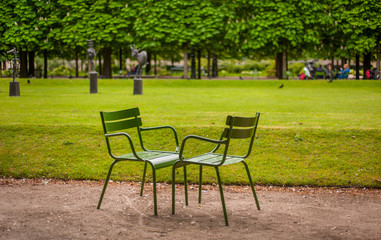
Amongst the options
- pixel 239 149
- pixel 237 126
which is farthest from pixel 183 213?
pixel 239 149

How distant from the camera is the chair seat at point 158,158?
5.89 meters

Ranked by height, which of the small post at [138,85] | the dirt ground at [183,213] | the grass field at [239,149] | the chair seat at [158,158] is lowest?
the dirt ground at [183,213]

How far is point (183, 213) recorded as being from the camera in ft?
19.7

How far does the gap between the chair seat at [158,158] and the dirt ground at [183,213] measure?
56cm

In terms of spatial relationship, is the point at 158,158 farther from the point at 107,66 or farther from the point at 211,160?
the point at 107,66

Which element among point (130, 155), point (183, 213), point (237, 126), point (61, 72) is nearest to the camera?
point (237, 126)

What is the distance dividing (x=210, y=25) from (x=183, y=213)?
29.3 meters

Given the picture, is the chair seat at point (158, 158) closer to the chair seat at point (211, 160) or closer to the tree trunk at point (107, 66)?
the chair seat at point (211, 160)

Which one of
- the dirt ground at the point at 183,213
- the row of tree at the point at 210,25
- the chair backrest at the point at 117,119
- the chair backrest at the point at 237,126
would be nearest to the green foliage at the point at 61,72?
the row of tree at the point at 210,25

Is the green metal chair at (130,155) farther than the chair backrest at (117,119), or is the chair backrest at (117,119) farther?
the chair backrest at (117,119)

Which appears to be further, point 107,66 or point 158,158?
point 107,66

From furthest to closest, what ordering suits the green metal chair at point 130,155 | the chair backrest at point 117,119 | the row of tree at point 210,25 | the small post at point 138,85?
the row of tree at point 210,25, the small post at point 138,85, the chair backrest at point 117,119, the green metal chair at point 130,155

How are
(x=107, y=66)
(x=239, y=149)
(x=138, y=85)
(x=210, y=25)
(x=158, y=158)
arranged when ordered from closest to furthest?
(x=158, y=158), (x=239, y=149), (x=138, y=85), (x=210, y=25), (x=107, y=66)

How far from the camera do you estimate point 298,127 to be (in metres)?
10.2
